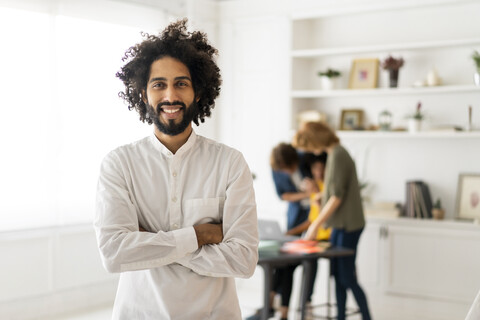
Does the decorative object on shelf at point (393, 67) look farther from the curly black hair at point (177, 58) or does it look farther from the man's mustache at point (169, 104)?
the man's mustache at point (169, 104)

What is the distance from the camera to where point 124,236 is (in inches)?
78.1

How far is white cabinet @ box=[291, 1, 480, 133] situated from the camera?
548cm

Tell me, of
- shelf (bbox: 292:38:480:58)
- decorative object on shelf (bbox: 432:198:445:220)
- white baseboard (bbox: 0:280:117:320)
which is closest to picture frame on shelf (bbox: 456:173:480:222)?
decorative object on shelf (bbox: 432:198:445:220)

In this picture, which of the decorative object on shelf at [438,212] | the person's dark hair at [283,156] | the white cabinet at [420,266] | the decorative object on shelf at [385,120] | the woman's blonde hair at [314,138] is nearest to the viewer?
the woman's blonde hair at [314,138]

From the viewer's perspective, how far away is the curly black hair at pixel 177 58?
2070 mm

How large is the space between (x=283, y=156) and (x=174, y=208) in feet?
9.09

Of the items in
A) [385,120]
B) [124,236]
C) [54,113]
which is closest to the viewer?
[124,236]

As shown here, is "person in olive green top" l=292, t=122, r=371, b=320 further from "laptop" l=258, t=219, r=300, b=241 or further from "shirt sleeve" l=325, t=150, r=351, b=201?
"laptop" l=258, t=219, r=300, b=241

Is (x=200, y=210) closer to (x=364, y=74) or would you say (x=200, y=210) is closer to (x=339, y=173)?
(x=339, y=173)

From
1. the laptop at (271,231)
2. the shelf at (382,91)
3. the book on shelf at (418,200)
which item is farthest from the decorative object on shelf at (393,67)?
the laptop at (271,231)

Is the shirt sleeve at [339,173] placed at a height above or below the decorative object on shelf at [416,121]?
below

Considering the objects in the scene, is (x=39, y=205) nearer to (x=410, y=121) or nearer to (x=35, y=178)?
(x=35, y=178)

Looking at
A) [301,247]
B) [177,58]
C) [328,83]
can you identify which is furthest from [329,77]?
[177,58]

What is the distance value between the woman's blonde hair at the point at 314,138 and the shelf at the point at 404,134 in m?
1.09
